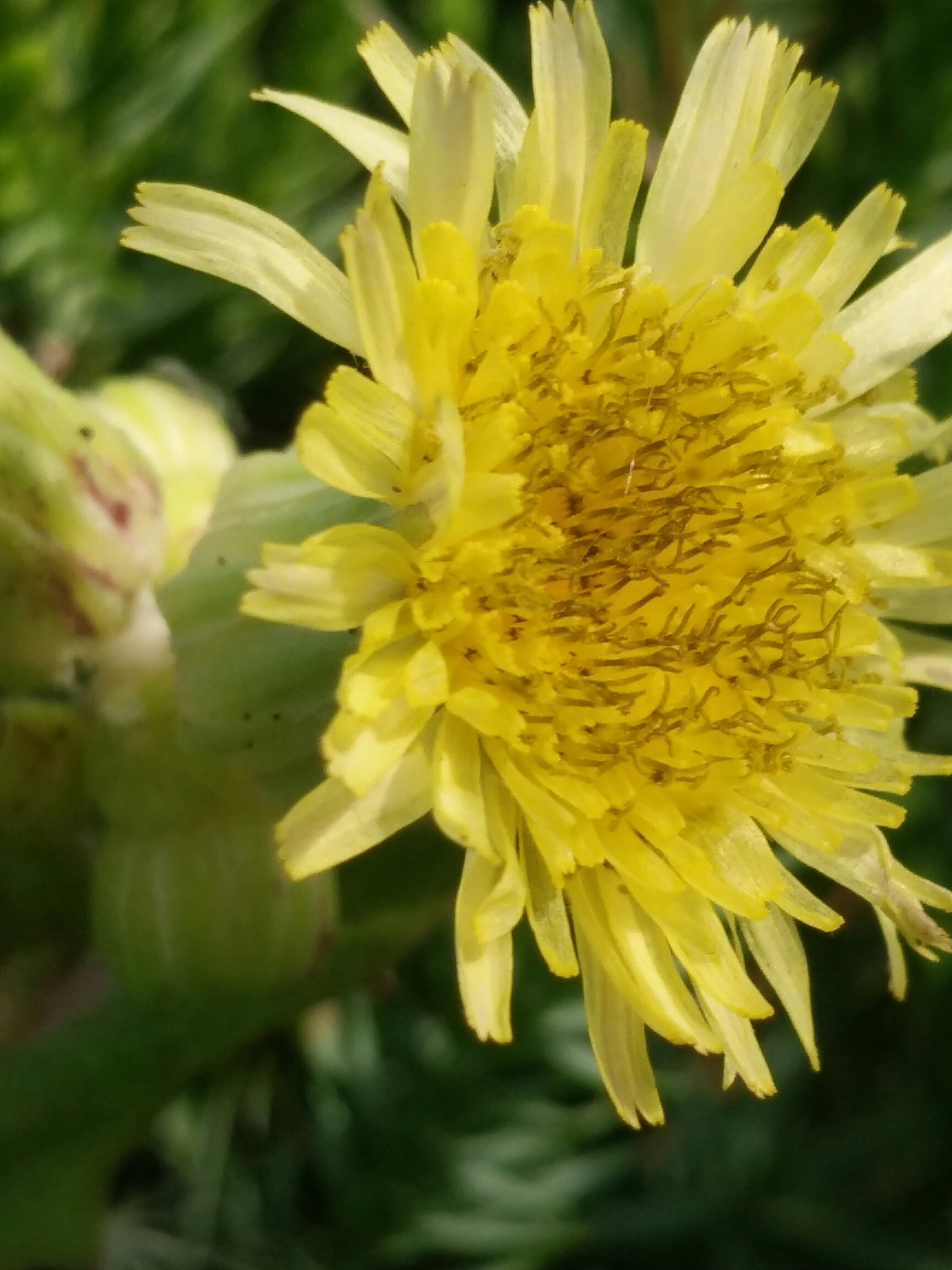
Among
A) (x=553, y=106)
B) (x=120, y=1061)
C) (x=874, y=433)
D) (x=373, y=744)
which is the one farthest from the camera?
(x=120, y=1061)

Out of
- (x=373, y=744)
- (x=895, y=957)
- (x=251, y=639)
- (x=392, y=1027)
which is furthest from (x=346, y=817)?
(x=392, y=1027)

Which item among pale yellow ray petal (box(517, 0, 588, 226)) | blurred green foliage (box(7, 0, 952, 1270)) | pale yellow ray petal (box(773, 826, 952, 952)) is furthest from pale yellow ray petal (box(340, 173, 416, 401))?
blurred green foliage (box(7, 0, 952, 1270))

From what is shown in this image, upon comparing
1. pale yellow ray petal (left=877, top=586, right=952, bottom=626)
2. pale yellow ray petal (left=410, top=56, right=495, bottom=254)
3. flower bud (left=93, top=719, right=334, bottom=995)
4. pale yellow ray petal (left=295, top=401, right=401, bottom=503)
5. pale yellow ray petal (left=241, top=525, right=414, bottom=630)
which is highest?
pale yellow ray petal (left=410, top=56, right=495, bottom=254)

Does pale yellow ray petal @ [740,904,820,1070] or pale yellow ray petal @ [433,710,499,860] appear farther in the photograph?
pale yellow ray petal @ [740,904,820,1070]

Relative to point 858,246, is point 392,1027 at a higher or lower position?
lower

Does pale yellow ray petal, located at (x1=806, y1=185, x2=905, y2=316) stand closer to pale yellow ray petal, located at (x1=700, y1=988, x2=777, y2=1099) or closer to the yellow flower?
the yellow flower

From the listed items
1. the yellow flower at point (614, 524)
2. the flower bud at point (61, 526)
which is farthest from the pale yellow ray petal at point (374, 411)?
the flower bud at point (61, 526)

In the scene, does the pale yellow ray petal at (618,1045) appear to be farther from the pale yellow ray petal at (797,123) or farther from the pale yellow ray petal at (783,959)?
the pale yellow ray petal at (797,123)

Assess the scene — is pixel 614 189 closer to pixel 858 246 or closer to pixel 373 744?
pixel 858 246
